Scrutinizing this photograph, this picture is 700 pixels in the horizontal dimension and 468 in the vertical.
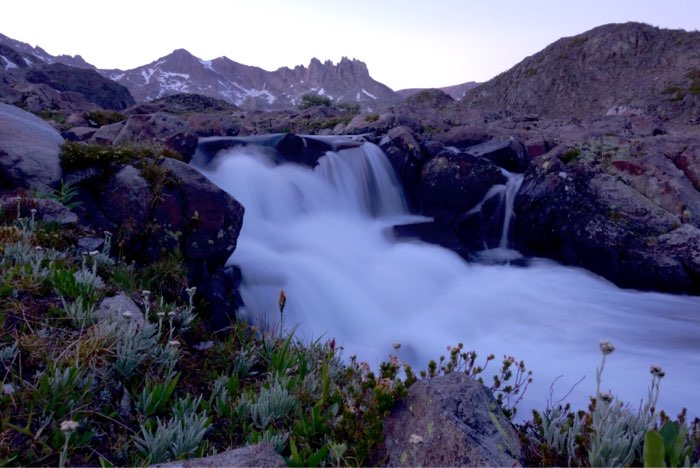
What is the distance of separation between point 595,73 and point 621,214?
6324 cm

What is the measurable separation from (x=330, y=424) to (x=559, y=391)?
17.5 ft

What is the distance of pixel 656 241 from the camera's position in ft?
38.8

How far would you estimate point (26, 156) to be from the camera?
717 cm

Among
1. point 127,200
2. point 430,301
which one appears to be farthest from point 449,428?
point 430,301

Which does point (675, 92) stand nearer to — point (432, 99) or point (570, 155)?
point (432, 99)

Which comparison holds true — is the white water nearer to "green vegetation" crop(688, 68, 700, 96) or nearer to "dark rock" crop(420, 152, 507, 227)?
"dark rock" crop(420, 152, 507, 227)

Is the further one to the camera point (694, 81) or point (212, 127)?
point (694, 81)

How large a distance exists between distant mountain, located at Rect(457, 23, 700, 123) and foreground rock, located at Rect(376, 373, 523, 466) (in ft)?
180

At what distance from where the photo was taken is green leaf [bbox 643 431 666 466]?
2217 millimetres

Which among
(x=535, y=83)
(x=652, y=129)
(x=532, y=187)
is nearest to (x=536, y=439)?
(x=532, y=187)

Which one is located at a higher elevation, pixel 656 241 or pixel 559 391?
pixel 656 241

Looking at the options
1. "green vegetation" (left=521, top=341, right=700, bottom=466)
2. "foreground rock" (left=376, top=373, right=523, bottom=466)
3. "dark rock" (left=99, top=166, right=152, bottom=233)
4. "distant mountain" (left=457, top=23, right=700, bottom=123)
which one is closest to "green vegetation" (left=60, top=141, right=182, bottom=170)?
"dark rock" (left=99, top=166, right=152, bottom=233)

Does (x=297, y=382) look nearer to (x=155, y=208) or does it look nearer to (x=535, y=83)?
(x=155, y=208)

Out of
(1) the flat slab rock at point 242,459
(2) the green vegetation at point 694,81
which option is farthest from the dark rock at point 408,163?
(2) the green vegetation at point 694,81
